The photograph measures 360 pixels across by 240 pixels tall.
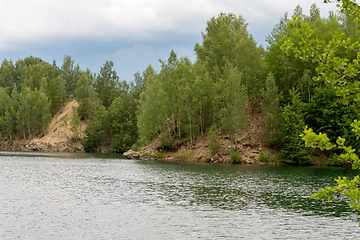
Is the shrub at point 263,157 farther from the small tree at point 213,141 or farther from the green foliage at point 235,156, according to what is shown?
the small tree at point 213,141

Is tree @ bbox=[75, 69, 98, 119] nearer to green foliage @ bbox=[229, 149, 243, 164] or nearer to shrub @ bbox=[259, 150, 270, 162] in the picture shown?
green foliage @ bbox=[229, 149, 243, 164]

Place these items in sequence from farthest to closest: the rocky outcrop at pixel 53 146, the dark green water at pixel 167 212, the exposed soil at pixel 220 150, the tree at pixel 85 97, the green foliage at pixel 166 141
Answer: the tree at pixel 85 97 < the rocky outcrop at pixel 53 146 < the green foliage at pixel 166 141 < the exposed soil at pixel 220 150 < the dark green water at pixel 167 212

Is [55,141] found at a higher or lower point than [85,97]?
lower

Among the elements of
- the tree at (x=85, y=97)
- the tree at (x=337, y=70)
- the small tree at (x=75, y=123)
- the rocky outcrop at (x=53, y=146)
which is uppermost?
the tree at (x=85, y=97)

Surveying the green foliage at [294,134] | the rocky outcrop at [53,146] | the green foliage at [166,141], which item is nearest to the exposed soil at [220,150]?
the green foliage at [166,141]

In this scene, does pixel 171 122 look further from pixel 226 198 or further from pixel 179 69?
pixel 226 198

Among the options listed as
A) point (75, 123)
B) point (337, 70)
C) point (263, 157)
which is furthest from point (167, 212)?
point (75, 123)

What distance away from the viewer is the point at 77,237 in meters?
17.7

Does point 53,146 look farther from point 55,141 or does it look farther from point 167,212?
point 167,212

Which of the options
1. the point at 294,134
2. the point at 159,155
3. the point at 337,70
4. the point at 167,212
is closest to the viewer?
the point at 337,70

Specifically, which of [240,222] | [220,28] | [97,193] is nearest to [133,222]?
[240,222]

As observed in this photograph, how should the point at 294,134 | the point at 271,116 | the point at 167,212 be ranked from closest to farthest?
the point at 167,212 → the point at 294,134 → the point at 271,116

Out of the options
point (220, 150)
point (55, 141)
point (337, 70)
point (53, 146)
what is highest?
point (337, 70)

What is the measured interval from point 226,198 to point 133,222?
11737 millimetres
